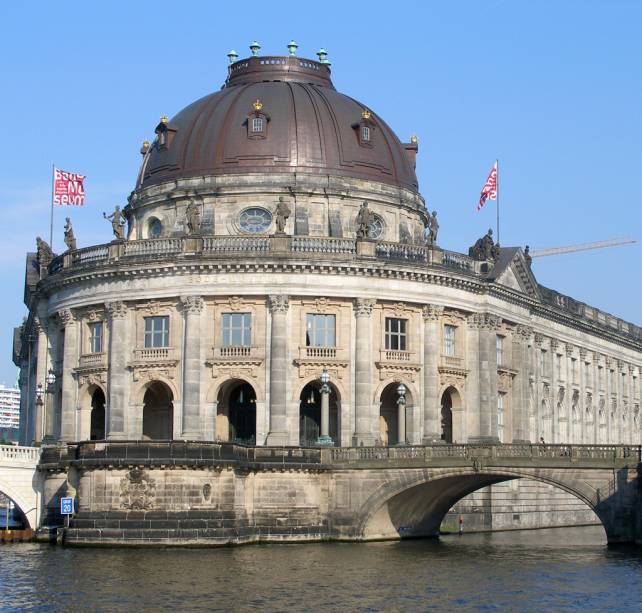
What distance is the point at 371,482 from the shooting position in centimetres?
7212

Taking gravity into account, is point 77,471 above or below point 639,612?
above

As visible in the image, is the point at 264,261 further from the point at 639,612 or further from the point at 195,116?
the point at 639,612

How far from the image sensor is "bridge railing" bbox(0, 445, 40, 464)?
2936 inches

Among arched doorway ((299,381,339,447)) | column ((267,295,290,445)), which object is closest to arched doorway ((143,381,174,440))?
arched doorway ((299,381,339,447))

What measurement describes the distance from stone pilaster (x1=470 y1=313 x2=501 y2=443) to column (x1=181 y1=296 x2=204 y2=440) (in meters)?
17.4

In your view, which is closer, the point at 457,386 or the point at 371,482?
the point at 371,482

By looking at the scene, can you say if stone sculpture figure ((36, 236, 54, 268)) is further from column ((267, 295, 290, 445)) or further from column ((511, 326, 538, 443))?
column ((511, 326, 538, 443))

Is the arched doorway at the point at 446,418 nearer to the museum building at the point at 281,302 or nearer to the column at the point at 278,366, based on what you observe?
the museum building at the point at 281,302

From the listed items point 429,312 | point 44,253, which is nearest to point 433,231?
point 429,312

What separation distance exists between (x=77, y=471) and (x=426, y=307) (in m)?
24.8

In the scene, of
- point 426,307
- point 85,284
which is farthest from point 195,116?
point 426,307

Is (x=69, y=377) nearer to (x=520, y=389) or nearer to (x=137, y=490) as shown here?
(x=137, y=490)

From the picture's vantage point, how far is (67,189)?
9012 cm

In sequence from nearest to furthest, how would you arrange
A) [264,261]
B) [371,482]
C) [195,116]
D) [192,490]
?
[192,490]
[371,482]
[264,261]
[195,116]
